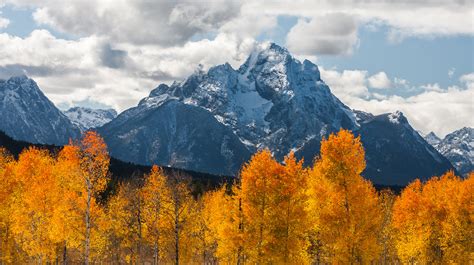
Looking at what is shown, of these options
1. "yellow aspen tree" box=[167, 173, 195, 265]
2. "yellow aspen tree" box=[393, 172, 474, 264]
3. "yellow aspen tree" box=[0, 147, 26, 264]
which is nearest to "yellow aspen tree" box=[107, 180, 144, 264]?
"yellow aspen tree" box=[167, 173, 195, 265]

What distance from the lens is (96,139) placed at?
2032 inches

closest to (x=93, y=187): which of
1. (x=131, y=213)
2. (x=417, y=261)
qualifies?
(x=131, y=213)

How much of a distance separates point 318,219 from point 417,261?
3028cm

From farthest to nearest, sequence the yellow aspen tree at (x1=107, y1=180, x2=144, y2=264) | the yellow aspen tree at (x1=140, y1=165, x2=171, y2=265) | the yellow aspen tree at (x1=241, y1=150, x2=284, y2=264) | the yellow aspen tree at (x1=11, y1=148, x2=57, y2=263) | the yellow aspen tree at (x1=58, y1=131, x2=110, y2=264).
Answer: the yellow aspen tree at (x1=107, y1=180, x2=144, y2=264) → the yellow aspen tree at (x1=140, y1=165, x2=171, y2=265) → the yellow aspen tree at (x1=11, y1=148, x2=57, y2=263) → the yellow aspen tree at (x1=241, y1=150, x2=284, y2=264) → the yellow aspen tree at (x1=58, y1=131, x2=110, y2=264)

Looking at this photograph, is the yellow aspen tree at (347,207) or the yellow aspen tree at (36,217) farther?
the yellow aspen tree at (36,217)

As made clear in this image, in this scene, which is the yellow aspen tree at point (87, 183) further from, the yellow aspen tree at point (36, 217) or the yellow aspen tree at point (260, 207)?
the yellow aspen tree at point (260, 207)

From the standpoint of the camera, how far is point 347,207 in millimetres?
51406

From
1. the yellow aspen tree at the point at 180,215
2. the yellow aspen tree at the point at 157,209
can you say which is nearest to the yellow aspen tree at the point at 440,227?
the yellow aspen tree at the point at 180,215

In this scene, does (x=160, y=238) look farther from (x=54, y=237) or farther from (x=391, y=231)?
(x=391, y=231)

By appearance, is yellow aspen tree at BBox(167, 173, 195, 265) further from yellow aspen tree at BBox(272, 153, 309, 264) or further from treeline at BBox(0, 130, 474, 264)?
yellow aspen tree at BBox(272, 153, 309, 264)

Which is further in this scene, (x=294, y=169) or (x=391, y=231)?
(x=391, y=231)

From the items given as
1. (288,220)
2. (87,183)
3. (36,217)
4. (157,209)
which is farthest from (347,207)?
(36,217)

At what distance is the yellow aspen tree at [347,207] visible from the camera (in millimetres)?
50969

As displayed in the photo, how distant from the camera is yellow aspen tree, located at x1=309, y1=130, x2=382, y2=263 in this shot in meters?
51.0
